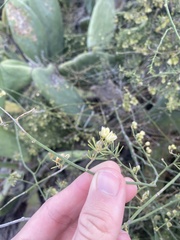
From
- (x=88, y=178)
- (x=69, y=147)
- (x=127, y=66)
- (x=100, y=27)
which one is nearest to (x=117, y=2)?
(x=100, y=27)

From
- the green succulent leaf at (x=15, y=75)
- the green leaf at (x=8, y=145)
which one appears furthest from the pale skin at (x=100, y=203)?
the green succulent leaf at (x=15, y=75)

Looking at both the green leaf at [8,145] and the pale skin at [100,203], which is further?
the green leaf at [8,145]

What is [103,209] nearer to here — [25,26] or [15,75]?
[15,75]

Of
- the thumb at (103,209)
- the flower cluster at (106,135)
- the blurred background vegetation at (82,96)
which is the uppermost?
the flower cluster at (106,135)

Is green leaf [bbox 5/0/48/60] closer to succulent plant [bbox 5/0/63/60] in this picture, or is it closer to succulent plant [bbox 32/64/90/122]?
succulent plant [bbox 5/0/63/60]

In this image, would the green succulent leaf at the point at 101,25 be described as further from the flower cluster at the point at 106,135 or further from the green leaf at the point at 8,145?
the flower cluster at the point at 106,135

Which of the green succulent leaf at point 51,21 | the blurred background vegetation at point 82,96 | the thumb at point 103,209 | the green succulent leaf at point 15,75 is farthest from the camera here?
the green succulent leaf at point 51,21

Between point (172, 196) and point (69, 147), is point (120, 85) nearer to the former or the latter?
point (69, 147)

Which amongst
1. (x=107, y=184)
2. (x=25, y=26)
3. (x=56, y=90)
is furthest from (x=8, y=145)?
(x=107, y=184)
